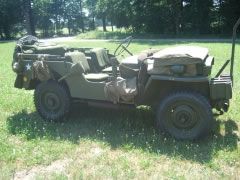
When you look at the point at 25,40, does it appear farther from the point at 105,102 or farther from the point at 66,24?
the point at 66,24

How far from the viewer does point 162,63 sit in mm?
5328

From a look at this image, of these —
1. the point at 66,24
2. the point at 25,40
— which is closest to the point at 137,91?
the point at 25,40

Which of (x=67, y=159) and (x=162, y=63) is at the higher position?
(x=162, y=63)

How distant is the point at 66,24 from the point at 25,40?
173 feet

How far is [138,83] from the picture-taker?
18.6 ft

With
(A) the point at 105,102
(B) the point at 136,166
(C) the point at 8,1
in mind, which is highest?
(C) the point at 8,1

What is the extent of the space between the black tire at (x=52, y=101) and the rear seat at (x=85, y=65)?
0.46 metres

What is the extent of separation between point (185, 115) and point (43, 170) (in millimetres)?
1992

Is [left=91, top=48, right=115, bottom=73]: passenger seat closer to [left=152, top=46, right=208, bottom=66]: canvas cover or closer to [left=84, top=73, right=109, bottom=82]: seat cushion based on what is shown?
[left=84, top=73, right=109, bottom=82]: seat cushion

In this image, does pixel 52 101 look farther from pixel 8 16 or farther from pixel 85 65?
pixel 8 16

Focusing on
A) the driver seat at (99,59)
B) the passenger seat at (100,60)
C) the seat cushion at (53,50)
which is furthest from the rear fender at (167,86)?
the seat cushion at (53,50)

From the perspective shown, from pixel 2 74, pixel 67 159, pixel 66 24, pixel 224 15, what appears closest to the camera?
pixel 67 159

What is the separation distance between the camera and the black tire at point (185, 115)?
5.27 meters

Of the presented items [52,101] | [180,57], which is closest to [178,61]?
[180,57]
